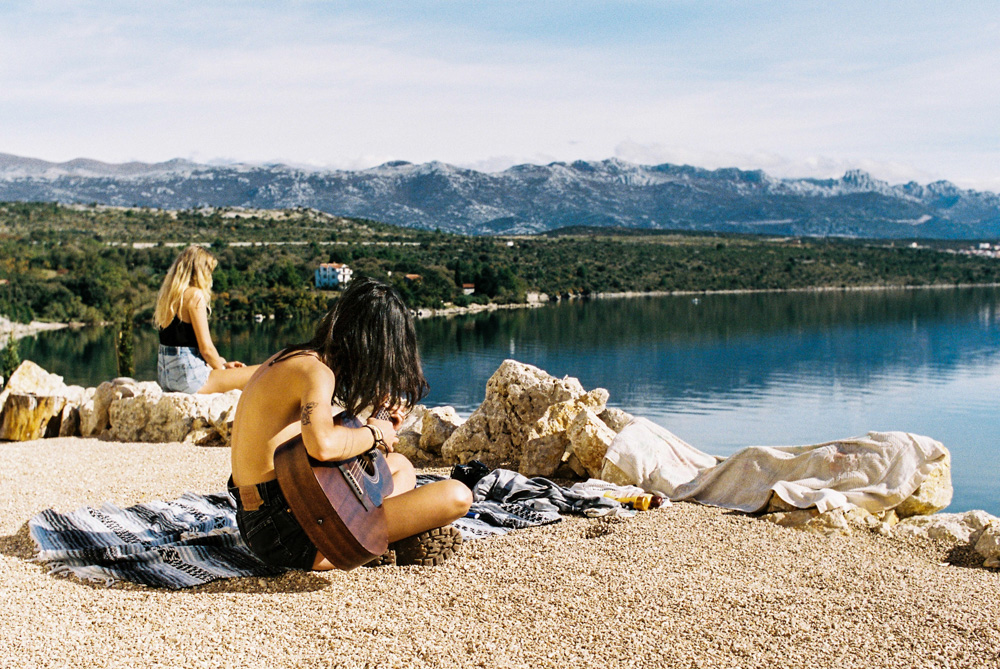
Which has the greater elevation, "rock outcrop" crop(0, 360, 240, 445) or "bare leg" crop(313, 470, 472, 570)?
"bare leg" crop(313, 470, 472, 570)

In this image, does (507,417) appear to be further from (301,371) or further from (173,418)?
(301,371)

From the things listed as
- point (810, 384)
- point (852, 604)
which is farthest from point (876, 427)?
point (852, 604)

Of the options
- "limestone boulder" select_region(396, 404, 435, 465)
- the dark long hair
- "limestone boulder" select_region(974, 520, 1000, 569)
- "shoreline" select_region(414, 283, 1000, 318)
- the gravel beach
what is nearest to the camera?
the gravel beach

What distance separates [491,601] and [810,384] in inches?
1047

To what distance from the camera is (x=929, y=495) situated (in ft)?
18.7

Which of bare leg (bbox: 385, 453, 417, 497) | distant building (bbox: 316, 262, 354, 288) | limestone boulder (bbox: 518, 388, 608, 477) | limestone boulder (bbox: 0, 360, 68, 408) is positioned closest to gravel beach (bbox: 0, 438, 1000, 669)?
bare leg (bbox: 385, 453, 417, 497)

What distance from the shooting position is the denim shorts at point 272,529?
154 inches

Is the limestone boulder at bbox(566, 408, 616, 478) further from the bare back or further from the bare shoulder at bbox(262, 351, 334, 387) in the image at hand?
the bare shoulder at bbox(262, 351, 334, 387)

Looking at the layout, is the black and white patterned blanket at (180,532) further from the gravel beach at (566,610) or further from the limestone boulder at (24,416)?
the limestone boulder at (24,416)

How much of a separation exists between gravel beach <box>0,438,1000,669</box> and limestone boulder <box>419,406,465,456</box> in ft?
8.93

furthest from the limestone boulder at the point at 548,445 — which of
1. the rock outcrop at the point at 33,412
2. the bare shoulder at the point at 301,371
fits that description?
the rock outcrop at the point at 33,412

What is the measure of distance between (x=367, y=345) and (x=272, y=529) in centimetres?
90

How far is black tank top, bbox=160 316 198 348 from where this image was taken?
304 inches

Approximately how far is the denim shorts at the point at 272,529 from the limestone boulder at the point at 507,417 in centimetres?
327
